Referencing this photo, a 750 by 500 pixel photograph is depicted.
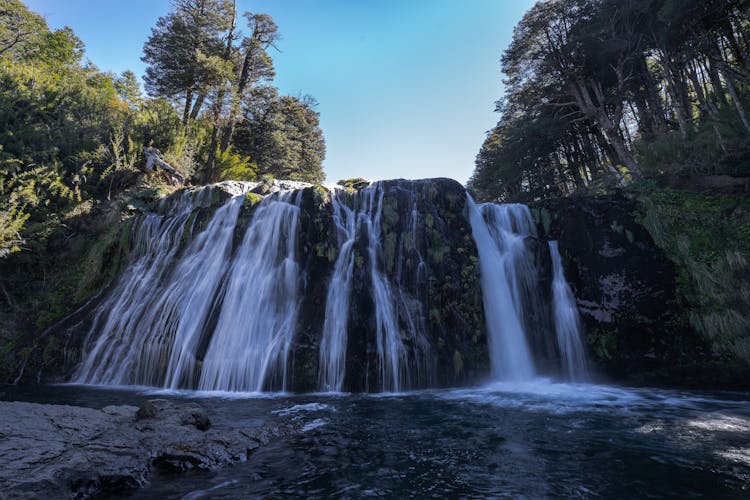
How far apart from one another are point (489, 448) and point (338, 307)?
5535 mm

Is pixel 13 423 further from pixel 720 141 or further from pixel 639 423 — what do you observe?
pixel 720 141

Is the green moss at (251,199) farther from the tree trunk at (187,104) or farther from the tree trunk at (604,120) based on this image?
the tree trunk at (604,120)

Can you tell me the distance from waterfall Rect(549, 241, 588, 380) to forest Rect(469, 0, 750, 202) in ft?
21.2

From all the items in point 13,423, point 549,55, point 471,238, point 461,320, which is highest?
point 549,55

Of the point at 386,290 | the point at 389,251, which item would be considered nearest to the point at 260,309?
the point at 386,290

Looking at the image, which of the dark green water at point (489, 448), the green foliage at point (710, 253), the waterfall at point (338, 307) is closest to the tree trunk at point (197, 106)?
the waterfall at point (338, 307)

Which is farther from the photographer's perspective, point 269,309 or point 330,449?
point 269,309

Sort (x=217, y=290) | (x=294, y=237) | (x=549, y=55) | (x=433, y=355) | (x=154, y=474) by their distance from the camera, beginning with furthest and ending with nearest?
(x=549, y=55)
(x=294, y=237)
(x=217, y=290)
(x=433, y=355)
(x=154, y=474)

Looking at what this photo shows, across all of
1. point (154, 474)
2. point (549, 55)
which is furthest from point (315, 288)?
point (549, 55)

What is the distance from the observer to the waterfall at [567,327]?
8.85 meters

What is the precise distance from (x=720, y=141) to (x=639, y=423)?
11.3 meters

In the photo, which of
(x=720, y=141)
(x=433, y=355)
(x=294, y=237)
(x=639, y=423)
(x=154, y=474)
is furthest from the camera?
(x=720, y=141)

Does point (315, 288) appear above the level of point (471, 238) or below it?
below

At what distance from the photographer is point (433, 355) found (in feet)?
27.8
